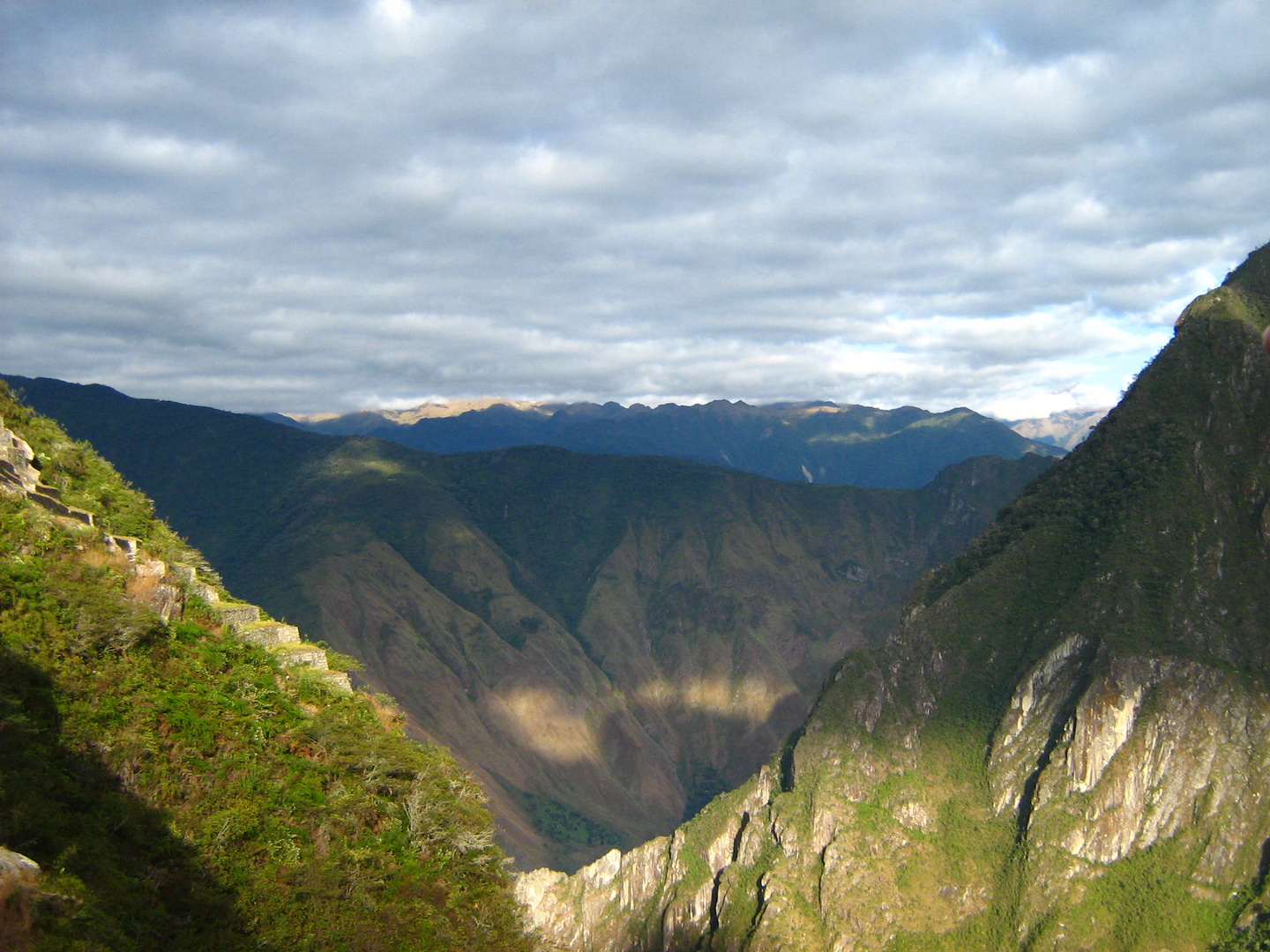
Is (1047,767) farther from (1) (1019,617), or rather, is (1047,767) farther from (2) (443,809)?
(2) (443,809)

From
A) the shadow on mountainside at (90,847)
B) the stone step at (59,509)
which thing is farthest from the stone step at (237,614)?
the shadow on mountainside at (90,847)

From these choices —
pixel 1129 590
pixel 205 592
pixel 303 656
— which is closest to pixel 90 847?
pixel 303 656

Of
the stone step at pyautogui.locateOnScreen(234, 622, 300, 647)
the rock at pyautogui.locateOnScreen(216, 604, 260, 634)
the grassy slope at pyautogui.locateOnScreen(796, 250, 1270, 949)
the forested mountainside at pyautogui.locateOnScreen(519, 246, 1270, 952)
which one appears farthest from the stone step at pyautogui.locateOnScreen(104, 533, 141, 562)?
the grassy slope at pyautogui.locateOnScreen(796, 250, 1270, 949)

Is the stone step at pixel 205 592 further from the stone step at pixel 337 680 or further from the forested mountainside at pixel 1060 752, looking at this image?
the forested mountainside at pixel 1060 752

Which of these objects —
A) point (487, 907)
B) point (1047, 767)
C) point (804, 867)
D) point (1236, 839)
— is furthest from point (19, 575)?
point (1236, 839)

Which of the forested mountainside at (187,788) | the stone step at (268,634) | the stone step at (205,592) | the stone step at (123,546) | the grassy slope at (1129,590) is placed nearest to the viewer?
the forested mountainside at (187,788)

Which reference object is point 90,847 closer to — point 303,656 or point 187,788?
point 187,788
